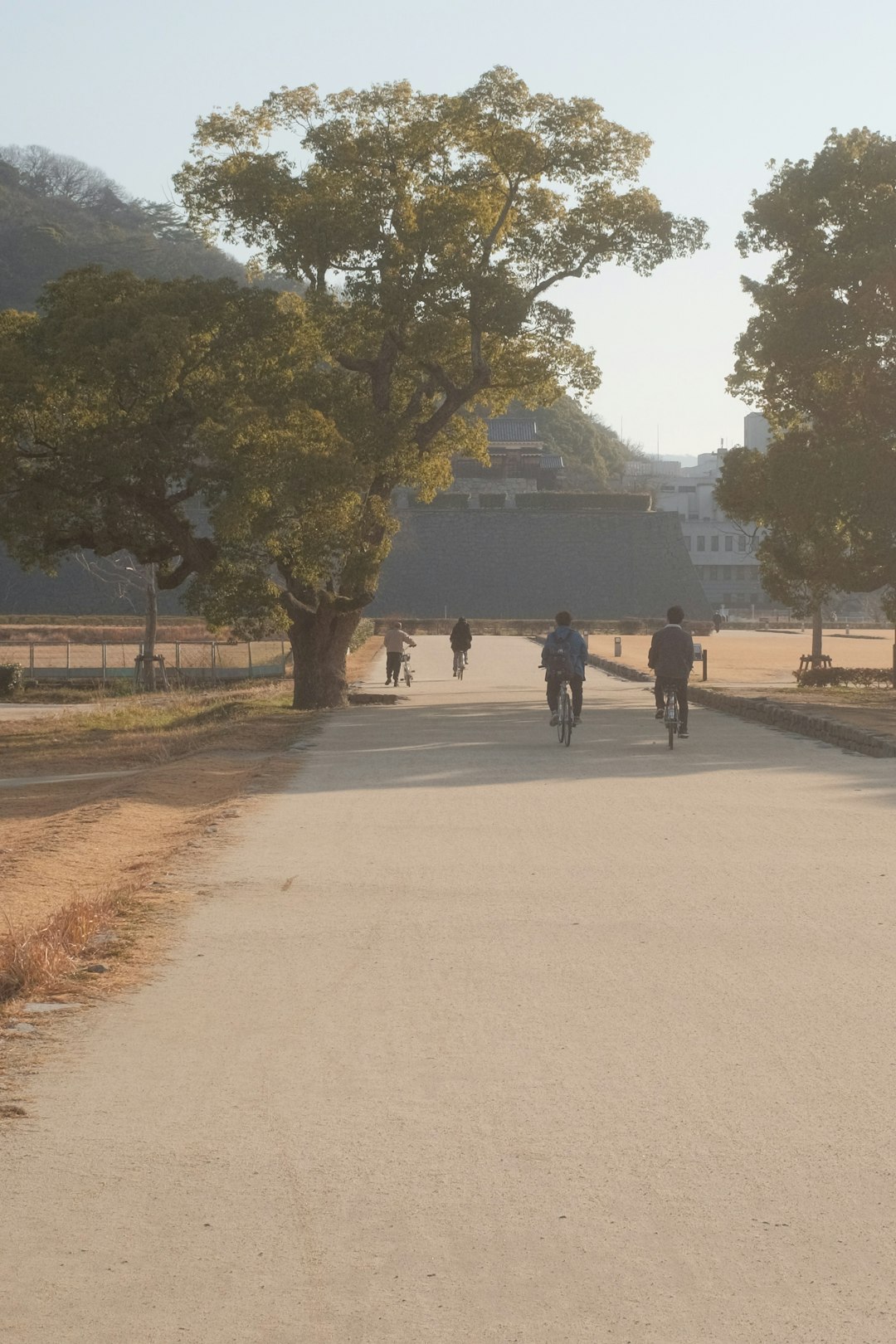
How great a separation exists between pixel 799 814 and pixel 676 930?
4.71 meters

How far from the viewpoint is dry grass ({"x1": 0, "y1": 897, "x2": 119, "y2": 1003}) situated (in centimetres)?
649

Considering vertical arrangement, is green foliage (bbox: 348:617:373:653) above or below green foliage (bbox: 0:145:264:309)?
below

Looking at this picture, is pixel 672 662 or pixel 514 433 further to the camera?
pixel 514 433

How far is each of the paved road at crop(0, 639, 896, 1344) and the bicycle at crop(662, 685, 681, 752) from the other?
8.15m

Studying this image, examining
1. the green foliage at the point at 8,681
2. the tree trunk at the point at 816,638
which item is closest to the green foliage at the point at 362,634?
the green foliage at the point at 8,681

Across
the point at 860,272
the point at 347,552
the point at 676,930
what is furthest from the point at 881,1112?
the point at 860,272

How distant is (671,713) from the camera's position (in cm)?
1836

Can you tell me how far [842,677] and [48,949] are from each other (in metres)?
31.7

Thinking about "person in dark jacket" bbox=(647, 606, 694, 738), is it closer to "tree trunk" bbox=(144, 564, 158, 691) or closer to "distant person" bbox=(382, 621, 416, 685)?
"distant person" bbox=(382, 621, 416, 685)

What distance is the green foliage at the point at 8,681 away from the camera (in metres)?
37.6

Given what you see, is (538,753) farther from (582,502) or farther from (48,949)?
(582,502)

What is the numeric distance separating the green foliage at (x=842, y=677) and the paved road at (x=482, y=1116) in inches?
1063

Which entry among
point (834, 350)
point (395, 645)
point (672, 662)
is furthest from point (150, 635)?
point (672, 662)

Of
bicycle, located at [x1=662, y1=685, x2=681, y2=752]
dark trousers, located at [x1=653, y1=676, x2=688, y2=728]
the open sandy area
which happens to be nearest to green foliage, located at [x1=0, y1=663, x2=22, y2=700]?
the open sandy area
